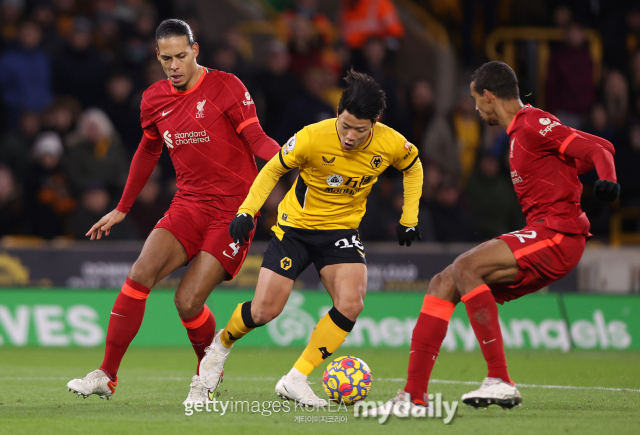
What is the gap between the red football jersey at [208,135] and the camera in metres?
6.68

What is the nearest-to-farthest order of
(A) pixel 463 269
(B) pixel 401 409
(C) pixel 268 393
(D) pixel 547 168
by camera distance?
(B) pixel 401 409, (A) pixel 463 269, (D) pixel 547 168, (C) pixel 268 393

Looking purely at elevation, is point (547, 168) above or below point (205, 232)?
above

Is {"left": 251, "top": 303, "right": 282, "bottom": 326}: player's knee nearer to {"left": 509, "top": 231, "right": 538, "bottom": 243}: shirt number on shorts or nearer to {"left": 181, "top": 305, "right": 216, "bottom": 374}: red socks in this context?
{"left": 181, "top": 305, "right": 216, "bottom": 374}: red socks

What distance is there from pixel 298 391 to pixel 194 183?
5.77 feet

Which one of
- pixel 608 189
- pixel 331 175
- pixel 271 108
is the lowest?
pixel 608 189

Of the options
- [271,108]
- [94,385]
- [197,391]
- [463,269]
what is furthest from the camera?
[271,108]

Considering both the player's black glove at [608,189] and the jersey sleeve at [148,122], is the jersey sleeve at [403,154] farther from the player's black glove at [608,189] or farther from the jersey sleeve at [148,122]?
the jersey sleeve at [148,122]

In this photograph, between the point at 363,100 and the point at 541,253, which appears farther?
the point at 363,100

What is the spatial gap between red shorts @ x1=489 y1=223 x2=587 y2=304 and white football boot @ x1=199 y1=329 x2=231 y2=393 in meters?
2.12

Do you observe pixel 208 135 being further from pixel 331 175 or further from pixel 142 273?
pixel 142 273

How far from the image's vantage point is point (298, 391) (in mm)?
6219

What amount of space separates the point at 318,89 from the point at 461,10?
560cm

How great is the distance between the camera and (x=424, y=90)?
14.1m

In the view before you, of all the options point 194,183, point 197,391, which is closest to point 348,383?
point 197,391
